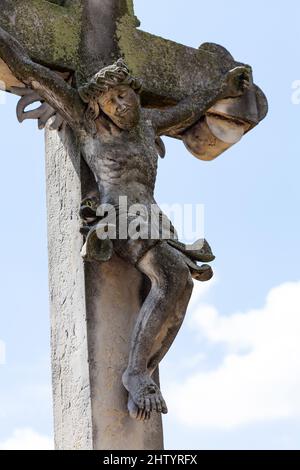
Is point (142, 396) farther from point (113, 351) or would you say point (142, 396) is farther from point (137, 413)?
point (113, 351)

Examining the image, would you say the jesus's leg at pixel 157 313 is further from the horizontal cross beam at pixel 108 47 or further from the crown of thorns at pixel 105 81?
the horizontal cross beam at pixel 108 47

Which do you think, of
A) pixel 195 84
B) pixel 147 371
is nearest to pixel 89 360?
pixel 147 371

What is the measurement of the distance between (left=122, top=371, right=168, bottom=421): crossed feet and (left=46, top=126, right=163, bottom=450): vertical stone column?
6 cm

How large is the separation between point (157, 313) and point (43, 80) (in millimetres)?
1404

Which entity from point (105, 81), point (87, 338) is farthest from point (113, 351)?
point (105, 81)

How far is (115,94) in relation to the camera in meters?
7.41

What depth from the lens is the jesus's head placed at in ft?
24.1

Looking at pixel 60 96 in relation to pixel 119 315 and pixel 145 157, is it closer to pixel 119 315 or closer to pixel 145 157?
pixel 145 157

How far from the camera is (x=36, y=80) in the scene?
24.1 feet

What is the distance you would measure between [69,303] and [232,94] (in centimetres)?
187

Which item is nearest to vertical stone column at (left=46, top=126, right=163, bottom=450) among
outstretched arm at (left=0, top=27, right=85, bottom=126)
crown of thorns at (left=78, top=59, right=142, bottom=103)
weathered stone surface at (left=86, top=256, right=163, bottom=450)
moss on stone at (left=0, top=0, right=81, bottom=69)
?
weathered stone surface at (left=86, top=256, right=163, bottom=450)

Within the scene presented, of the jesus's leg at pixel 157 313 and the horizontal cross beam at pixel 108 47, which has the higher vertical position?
the horizontal cross beam at pixel 108 47

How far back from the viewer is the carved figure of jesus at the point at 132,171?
23.2 feet

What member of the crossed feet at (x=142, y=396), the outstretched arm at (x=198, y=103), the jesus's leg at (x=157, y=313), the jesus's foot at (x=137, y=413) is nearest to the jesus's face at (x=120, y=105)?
the outstretched arm at (x=198, y=103)
